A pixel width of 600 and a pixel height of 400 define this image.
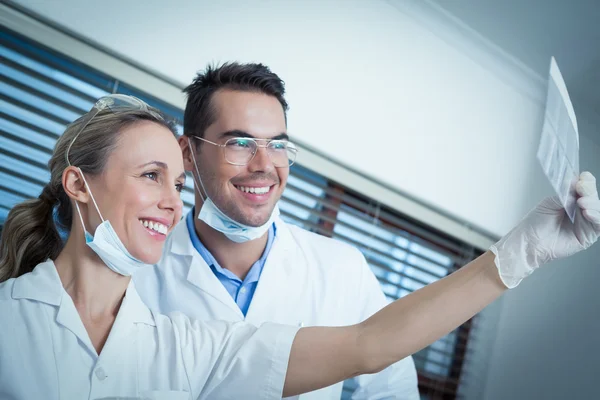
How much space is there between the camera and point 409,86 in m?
2.54

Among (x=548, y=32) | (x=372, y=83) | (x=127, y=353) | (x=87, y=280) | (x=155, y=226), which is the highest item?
(x=548, y=32)

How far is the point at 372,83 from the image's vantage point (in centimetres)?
244

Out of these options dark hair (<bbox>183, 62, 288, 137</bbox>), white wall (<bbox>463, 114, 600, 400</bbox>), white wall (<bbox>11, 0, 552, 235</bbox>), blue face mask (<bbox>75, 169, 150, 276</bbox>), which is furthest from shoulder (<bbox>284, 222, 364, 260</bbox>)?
white wall (<bbox>463, 114, 600, 400</bbox>)

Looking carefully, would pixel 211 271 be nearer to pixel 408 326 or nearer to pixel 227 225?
pixel 227 225

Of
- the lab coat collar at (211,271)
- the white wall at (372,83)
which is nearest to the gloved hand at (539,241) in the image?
the lab coat collar at (211,271)

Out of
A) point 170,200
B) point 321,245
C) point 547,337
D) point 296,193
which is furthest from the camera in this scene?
point 547,337

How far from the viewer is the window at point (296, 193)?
1.80 m

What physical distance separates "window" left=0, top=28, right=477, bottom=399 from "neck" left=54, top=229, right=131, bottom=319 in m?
0.78

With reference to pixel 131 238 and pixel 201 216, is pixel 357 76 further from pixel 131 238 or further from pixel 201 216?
pixel 131 238

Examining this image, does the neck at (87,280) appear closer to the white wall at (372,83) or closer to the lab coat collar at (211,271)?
the lab coat collar at (211,271)

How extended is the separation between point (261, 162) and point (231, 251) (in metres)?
0.26

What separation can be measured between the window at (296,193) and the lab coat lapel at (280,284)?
0.56m

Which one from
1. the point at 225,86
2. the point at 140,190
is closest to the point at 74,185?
the point at 140,190

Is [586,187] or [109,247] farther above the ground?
[586,187]
